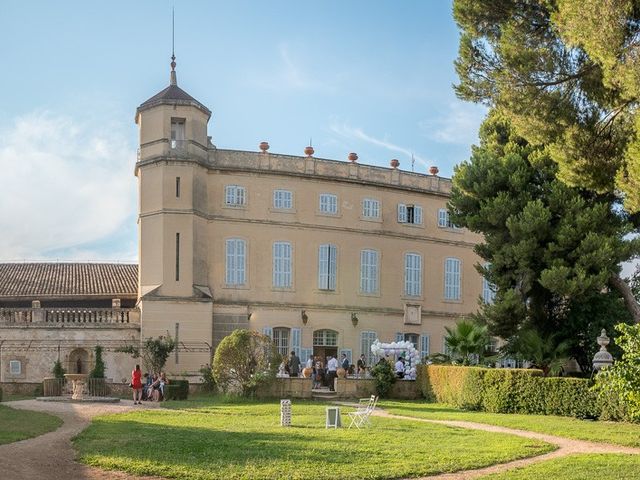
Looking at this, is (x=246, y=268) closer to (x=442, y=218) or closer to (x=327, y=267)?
(x=327, y=267)

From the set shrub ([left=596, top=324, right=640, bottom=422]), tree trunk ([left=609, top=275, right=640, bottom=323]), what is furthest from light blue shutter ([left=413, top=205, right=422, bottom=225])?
shrub ([left=596, top=324, right=640, bottom=422])

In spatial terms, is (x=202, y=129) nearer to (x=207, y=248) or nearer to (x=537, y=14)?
(x=207, y=248)

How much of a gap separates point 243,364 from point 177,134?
40.2ft

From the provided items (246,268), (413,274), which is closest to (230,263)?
(246,268)

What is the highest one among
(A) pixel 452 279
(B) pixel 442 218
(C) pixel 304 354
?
(B) pixel 442 218

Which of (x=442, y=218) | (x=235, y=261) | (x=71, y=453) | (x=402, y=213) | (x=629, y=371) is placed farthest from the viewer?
(x=442, y=218)

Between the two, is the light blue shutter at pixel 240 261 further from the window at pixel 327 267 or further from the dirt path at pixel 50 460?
the dirt path at pixel 50 460

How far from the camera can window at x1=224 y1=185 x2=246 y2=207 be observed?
3969cm

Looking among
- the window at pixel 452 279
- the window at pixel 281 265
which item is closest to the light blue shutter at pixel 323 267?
the window at pixel 281 265

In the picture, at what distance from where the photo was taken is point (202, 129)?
3900 cm

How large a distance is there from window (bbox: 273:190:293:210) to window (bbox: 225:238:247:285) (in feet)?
7.49

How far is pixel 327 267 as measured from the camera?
41344mm

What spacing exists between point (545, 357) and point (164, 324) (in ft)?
46.9

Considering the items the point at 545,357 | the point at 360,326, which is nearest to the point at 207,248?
the point at 360,326
